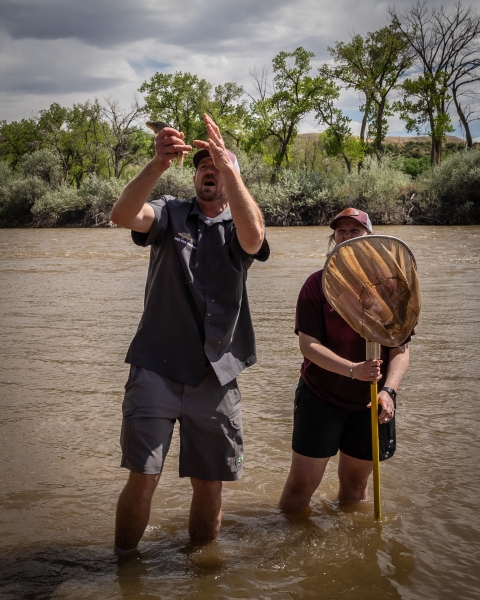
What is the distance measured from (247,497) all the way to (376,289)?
168 centimetres

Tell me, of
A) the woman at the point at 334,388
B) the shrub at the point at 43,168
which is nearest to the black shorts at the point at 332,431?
the woman at the point at 334,388

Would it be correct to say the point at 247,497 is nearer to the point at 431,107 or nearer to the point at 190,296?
the point at 190,296

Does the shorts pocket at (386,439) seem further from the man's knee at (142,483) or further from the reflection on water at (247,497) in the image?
the man's knee at (142,483)

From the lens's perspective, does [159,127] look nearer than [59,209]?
Yes

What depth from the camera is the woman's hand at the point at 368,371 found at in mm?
3266

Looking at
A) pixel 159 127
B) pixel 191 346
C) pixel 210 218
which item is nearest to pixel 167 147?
pixel 159 127

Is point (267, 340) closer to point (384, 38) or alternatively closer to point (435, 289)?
point (435, 289)

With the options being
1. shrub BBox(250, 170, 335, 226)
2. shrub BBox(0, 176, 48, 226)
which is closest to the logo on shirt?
shrub BBox(250, 170, 335, 226)

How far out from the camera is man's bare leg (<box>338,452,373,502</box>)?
3.73 metres

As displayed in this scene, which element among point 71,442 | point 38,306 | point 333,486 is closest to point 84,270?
point 38,306

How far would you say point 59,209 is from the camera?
43844 millimetres

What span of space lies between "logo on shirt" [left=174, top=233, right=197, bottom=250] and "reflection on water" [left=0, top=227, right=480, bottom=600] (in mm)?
1583

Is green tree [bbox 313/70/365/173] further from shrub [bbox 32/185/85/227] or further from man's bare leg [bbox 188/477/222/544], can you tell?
man's bare leg [bbox 188/477/222/544]

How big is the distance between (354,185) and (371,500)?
107ft
